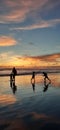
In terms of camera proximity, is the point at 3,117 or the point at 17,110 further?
the point at 17,110

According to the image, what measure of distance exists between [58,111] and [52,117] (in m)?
1.93

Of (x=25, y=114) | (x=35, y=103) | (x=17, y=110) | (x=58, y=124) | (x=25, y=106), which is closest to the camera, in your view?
(x=58, y=124)

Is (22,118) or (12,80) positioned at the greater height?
(12,80)

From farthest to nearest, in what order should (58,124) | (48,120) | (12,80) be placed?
(12,80) → (48,120) → (58,124)

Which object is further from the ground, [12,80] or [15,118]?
[12,80]

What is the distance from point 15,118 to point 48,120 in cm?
203

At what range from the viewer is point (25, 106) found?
67.8 ft

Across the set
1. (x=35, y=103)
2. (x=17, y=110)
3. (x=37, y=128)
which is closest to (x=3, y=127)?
(x=37, y=128)

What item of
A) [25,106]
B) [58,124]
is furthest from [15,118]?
[25,106]

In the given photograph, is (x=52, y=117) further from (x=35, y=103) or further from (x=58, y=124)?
(x=35, y=103)

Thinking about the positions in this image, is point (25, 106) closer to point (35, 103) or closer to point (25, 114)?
point (35, 103)

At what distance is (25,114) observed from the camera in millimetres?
17562

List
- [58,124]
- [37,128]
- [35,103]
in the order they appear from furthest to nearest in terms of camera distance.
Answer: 1. [35,103]
2. [58,124]
3. [37,128]

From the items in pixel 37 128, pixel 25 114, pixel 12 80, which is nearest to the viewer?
pixel 37 128
